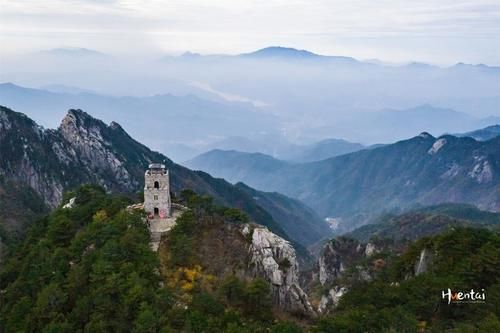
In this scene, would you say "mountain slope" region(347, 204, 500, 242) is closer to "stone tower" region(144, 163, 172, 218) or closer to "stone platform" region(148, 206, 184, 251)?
"stone platform" region(148, 206, 184, 251)

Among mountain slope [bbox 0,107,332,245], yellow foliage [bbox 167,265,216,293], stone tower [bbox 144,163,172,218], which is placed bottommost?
yellow foliage [bbox 167,265,216,293]

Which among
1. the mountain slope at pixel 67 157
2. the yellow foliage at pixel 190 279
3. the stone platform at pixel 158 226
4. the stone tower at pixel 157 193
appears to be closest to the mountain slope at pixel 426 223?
the mountain slope at pixel 67 157

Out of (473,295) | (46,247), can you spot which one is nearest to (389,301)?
(473,295)

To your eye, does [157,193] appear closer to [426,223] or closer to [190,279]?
[190,279]

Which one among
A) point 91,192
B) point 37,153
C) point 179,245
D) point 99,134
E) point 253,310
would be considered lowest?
point 253,310

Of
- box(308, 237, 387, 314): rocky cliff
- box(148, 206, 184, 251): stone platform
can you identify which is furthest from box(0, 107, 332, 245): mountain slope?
box(148, 206, 184, 251): stone platform

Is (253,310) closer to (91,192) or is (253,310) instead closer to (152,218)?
(152,218)
